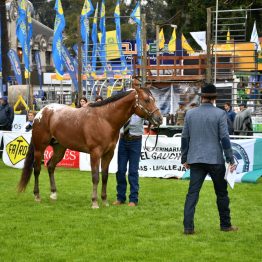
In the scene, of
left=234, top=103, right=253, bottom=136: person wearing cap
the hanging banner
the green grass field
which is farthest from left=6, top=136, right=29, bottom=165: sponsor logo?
left=234, top=103, right=253, bottom=136: person wearing cap

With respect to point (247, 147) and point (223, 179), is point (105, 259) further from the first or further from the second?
point (247, 147)

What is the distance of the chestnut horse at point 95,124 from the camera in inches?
416

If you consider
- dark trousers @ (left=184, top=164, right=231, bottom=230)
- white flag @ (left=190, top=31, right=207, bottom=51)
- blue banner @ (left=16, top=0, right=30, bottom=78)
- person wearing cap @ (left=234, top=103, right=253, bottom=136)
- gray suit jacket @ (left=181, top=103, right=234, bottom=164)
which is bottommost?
person wearing cap @ (left=234, top=103, right=253, bottom=136)

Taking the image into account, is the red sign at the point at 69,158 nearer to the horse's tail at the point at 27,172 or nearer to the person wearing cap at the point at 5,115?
the person wearing cap at the point at 5,115

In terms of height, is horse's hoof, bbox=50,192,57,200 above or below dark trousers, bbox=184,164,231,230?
below

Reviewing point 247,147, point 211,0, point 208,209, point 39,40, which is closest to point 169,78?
point 247,147

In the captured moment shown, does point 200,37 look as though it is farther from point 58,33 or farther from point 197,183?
point 197,183

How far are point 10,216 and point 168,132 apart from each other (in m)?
9.10

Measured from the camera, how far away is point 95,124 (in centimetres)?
1073

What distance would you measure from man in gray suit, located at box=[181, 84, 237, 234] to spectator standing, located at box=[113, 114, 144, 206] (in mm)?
2594

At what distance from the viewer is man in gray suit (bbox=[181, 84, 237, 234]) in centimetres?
817

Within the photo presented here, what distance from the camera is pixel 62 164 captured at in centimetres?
1733

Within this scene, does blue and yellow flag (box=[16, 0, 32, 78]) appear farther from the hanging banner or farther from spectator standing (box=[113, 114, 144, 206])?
spectator standing (box=[113, 114, 144, 206])

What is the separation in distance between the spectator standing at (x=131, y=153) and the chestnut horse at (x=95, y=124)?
206mm
